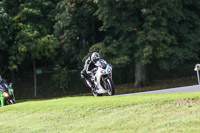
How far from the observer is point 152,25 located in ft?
87.1

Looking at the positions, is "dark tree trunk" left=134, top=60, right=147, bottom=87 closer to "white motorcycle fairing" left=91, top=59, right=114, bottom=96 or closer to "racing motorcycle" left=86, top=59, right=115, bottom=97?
"racing motorcycle" left=86, top=59, right=115, bottom=97

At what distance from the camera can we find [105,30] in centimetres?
2764

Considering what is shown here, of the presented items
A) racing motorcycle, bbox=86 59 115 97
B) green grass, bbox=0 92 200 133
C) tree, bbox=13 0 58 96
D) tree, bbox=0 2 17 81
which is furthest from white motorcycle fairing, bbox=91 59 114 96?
tree, bbox=0 2 17 81

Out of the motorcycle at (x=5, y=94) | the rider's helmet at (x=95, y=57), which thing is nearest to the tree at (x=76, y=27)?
the motorcycle at (x=5, y=94)

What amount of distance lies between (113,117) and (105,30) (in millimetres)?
18066

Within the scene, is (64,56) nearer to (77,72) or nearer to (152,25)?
(77,72)

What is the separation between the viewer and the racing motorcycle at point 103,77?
50.0 ft

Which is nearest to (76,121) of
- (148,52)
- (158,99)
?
(158,99)

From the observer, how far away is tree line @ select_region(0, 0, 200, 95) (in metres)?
26.3

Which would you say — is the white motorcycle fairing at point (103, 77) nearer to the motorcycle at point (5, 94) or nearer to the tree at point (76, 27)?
the motorcycle at point (5, 94)

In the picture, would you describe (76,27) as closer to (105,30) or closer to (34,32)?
(105,30)

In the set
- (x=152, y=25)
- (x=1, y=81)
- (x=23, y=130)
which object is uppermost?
(x=152, y=25)

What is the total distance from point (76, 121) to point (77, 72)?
22552 mm

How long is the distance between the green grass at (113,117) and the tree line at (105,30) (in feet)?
46.6
